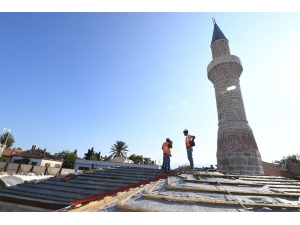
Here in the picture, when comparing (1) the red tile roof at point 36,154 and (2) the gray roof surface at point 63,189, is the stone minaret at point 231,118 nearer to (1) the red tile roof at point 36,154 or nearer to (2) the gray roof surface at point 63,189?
(2) the gray roof surface at point 63,189

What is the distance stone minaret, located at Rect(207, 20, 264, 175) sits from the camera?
29.5ft

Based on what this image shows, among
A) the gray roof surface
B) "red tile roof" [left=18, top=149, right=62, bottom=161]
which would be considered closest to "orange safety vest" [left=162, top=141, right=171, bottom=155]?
the gray roof surface

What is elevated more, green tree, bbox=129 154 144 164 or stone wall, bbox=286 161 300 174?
green tree, bbox=129 154 144 164

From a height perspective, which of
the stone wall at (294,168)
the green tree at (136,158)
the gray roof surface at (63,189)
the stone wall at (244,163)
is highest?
the green tree at (136,158)

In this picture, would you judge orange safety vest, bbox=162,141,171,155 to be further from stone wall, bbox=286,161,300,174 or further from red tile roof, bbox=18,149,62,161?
red tile roof, bbox=18,149,62,161

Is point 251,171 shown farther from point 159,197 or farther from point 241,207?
point 159,197

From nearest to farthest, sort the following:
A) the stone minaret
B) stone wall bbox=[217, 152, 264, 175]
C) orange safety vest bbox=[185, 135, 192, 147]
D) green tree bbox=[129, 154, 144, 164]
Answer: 1. orange safety vest bbox=[185, 135, 192, 147]
2. stone wall bbox=[217, 152, 264, 175]
3. the stone minaret
4. green tree bbox=[129, 154, 144, 164]

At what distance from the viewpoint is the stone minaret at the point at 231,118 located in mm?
8977

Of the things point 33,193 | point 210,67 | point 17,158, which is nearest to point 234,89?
point 210,67

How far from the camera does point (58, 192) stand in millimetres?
4730

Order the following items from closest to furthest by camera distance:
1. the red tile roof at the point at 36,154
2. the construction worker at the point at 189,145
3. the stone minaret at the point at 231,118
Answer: the construction worker at the point at 189,145 < the stone minaret at the point at 231,118 < the red tile roof at the point at 36,154

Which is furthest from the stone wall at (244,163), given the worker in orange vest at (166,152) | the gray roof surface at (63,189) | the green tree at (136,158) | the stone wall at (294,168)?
the green tree at (136,158)

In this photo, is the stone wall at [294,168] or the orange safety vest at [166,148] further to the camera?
the stone wall at [294,168]

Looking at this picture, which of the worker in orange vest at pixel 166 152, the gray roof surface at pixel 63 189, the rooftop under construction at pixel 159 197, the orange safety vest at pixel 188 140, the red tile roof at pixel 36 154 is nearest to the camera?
the rooftop under construction at pixel 159 197
